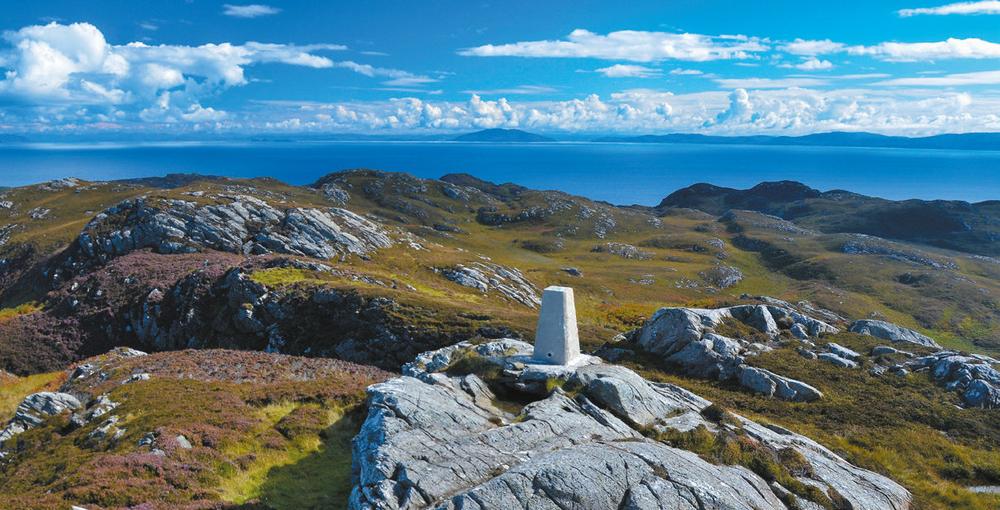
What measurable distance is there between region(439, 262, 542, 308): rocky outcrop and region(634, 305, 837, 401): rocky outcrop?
3870 cm

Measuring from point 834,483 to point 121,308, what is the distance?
67181 mm

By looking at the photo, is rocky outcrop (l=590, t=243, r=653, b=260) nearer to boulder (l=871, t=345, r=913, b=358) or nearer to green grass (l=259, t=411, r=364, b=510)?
boulder (l=871, t=345, r=913, b=358)

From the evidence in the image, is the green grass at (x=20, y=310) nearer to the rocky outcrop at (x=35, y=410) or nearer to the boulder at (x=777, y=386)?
the rocky outcrop at (x=35, y=410)

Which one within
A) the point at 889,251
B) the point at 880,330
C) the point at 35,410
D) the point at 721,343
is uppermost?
the point at 35,410

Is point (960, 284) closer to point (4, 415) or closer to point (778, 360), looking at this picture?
point (778, 360)

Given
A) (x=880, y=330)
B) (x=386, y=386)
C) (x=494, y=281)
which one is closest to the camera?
(x=386, y=386)

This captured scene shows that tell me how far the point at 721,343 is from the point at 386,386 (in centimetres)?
2371

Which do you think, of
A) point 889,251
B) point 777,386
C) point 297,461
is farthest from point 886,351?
point 889,251

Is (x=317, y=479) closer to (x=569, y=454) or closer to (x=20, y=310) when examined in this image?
(x=569, y=454)

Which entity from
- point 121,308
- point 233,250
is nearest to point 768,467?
point 121,308

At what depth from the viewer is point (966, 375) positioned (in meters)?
30.8

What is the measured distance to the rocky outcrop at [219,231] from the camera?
74.9m

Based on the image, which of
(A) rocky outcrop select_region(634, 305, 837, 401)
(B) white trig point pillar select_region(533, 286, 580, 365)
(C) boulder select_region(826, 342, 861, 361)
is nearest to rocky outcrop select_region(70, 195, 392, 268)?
(A) rocky outcrop select_region(634, 305, 837, 401)

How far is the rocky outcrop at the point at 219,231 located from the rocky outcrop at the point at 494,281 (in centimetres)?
1577
